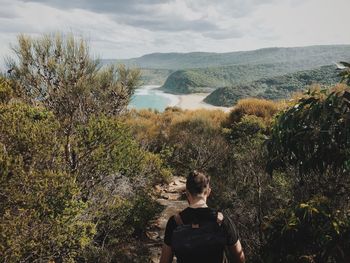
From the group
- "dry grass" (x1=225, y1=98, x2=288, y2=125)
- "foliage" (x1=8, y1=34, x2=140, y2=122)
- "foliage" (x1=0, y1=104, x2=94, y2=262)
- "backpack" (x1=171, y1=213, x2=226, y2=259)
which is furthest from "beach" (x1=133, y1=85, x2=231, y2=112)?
"backpack" (x1=171, y1=213, x2=226, y2=259)

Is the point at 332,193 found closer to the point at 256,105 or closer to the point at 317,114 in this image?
the point at 317,114

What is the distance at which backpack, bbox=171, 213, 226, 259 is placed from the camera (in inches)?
103

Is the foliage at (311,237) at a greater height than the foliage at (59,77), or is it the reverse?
the foliage at (59,77)

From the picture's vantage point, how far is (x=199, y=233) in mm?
2645

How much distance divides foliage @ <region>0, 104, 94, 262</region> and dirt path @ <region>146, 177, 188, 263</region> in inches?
168

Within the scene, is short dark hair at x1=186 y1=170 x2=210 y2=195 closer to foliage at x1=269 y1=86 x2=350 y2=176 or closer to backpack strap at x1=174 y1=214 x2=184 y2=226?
backpack strap at x1=174 y1=214 x2=184 y2=226

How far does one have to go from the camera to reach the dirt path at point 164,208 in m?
10.9

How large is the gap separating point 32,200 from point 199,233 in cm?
413

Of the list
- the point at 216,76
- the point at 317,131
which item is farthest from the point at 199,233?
the point at 216,76

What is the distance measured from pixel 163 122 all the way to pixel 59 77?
16.9 m

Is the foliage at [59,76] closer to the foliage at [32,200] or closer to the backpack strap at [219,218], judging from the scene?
the foliage at [32,200]

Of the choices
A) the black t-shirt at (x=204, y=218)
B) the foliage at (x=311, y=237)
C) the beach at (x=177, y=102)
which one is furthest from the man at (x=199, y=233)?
the beach at (x=177, y=102)

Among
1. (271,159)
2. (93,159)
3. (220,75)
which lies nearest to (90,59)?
(93,159)

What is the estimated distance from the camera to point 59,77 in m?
Answer: 12.1
